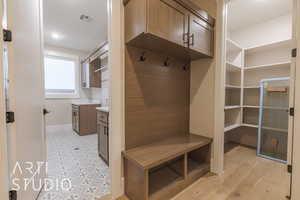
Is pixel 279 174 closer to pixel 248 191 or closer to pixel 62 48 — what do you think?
pixel 248 191

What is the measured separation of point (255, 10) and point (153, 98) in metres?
2.39

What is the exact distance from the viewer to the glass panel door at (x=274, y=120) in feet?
7.64

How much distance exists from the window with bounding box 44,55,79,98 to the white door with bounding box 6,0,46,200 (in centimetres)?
299

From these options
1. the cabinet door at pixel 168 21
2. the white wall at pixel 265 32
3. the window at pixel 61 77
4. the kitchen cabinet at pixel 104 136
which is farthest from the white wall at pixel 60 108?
the white wall at pixel 265 32

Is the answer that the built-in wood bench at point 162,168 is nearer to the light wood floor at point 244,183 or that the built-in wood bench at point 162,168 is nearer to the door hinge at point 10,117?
the light wood floor at point 244,183

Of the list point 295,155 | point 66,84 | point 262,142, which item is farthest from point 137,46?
point 66,84

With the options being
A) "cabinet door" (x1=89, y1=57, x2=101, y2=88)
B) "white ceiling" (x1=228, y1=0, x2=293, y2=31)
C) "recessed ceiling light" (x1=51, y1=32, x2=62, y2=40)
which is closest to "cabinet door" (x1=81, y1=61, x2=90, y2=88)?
"cabinet door" (x1=89, y1=57, x2=101, y2=88)

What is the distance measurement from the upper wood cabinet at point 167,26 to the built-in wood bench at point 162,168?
118cm

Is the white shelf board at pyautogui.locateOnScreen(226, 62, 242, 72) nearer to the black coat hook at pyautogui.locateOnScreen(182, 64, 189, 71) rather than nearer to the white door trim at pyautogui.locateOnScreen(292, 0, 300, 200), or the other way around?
the black coat hook at pyautogui.locateOnScreen(182, 64, 189, 71)

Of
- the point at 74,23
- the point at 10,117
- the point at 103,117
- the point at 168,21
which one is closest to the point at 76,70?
the point at 74,23

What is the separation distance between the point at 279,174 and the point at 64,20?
447 cm

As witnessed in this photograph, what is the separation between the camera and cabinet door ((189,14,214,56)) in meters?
1.64

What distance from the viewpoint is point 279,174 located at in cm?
191

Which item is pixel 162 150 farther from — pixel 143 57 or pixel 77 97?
pixel 77 97
